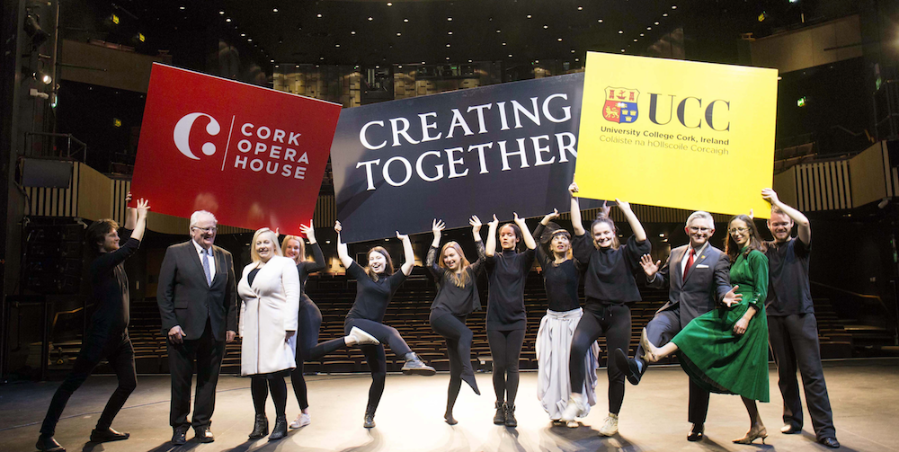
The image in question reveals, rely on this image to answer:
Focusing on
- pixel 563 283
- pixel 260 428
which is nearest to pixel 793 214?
pixel 563 283

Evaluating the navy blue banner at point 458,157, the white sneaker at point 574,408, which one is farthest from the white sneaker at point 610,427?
the navy blue banner at point 458,157

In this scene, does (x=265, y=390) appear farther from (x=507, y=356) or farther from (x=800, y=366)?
(x=800, y=366)

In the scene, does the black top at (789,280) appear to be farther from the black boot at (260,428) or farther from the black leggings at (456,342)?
the black boot at (260,428)

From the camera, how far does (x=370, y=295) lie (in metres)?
3.90

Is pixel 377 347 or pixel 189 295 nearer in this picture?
pixel 189 295

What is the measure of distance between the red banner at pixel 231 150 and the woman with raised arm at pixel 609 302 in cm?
194

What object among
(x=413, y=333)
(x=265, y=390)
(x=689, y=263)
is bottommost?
(x=413, y=333)

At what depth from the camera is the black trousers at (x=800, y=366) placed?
3.28 metres

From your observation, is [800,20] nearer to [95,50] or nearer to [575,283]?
[575,283]

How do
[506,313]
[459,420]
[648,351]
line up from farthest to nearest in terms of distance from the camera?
1. [459,420]
2. [506,313]
3. [648,351]

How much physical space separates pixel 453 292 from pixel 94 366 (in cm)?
241

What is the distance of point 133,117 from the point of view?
16.0 m

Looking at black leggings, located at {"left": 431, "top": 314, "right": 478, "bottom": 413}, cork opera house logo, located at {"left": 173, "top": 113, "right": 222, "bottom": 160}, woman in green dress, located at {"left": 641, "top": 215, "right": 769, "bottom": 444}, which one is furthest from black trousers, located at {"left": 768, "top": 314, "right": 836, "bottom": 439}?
cork opera house logo, located at {"left": 173, "top": 113, "right": 222, "bottom": 160}

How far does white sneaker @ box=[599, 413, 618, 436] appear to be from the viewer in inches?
137
